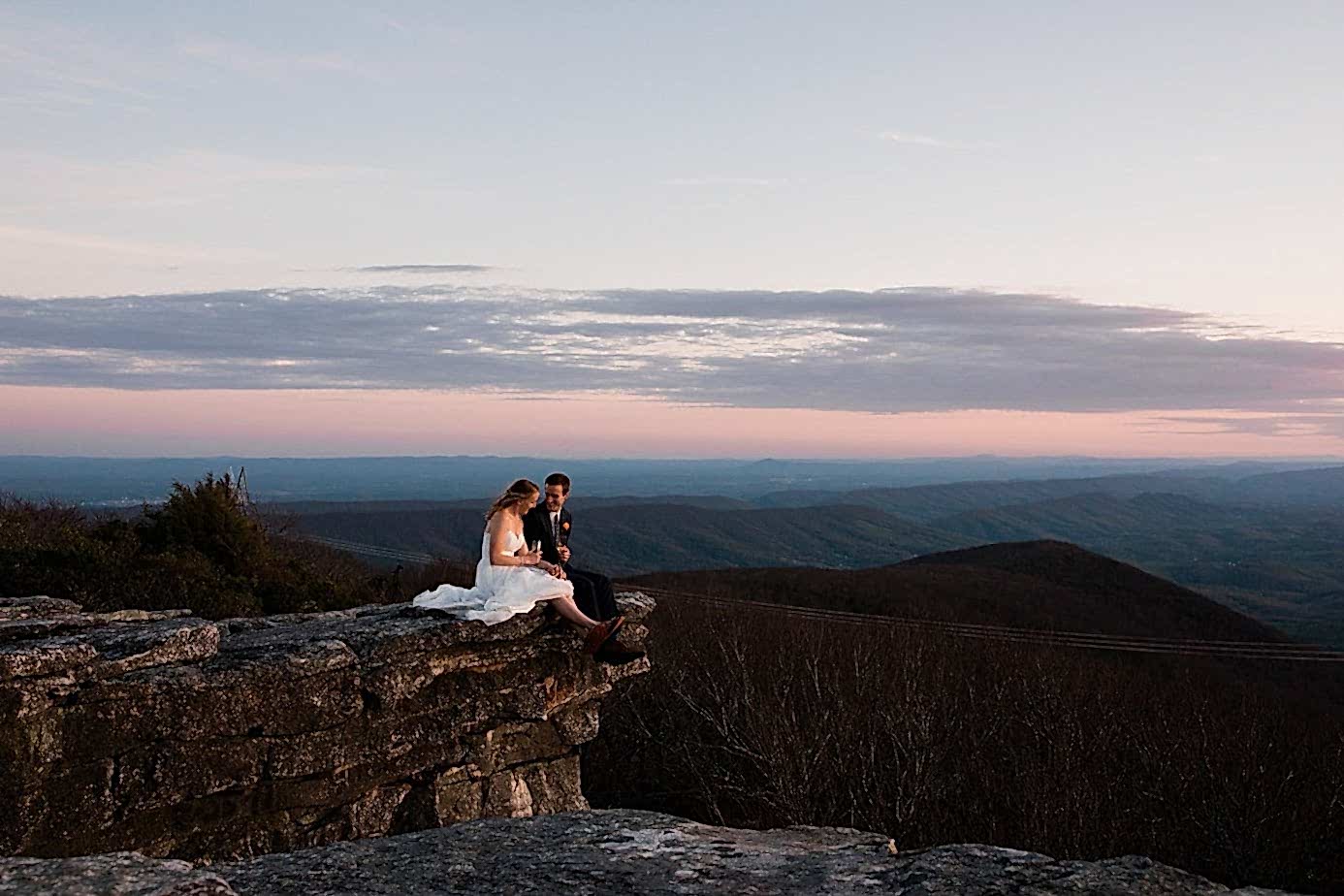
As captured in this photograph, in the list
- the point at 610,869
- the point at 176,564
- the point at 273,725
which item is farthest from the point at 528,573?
the point at 176,564

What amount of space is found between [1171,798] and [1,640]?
32013mm

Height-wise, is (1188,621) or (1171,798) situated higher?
(1171,798)

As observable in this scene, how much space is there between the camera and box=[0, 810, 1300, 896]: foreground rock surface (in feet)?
23.9

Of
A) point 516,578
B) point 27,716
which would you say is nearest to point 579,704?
point 516,578

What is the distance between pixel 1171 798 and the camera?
109 ft

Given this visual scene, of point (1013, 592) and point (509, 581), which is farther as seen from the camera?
point (1013, 592)

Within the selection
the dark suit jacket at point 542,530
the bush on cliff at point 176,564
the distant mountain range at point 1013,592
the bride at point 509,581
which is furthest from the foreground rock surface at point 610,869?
the distant mountain range at point 1013,592

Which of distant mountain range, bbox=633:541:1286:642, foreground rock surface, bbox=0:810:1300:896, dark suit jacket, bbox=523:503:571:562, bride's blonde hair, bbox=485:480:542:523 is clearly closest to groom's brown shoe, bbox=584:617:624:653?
dark suit jacket, bbox=523:503:571:562

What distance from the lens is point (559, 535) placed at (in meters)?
16.9

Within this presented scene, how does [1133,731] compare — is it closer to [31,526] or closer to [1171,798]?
[1171,798]

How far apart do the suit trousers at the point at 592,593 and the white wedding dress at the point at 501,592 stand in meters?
0.50

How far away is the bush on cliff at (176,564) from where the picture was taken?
27.1 meters

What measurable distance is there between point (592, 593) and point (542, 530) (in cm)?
154

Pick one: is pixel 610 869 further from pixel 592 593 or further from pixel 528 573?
pixel 592 593
